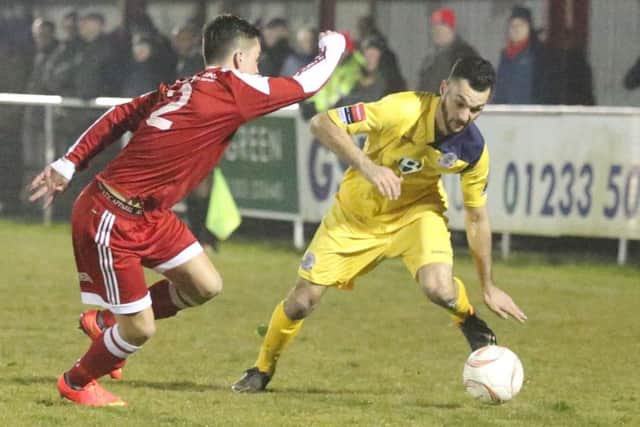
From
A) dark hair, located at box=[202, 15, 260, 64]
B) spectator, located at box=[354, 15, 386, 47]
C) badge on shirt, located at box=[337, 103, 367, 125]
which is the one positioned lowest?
spectator, located at box=[354, 15, 386, 47]

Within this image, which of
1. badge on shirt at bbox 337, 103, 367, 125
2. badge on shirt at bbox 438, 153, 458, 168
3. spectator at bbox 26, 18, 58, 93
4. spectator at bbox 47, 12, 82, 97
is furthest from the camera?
spectator at bbox 26, 18, 58, 93

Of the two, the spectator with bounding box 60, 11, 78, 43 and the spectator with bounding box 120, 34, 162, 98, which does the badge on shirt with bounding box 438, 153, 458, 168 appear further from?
the spectator with bounding box 60, 11, 78, 43

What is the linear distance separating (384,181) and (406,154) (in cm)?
110

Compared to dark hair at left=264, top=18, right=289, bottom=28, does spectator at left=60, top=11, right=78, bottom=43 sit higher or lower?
lower

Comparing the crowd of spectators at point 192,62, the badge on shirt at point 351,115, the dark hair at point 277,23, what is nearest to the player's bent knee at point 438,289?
the badge on shirt at point 351,115

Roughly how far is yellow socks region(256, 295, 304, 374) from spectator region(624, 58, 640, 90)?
743cm

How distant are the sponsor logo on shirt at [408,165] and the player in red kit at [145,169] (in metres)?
0.72

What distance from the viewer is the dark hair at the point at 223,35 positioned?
7109 millimetres

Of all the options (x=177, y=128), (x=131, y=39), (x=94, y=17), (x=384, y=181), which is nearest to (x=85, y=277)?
(x=177, y=128)

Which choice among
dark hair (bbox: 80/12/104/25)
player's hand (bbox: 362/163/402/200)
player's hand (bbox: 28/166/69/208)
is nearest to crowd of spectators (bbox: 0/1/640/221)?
dark hair (bbox: 80/12/104/25)

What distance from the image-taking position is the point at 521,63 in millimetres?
15297

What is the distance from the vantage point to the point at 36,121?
17531 mm

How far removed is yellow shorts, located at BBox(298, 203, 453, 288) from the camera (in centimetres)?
791

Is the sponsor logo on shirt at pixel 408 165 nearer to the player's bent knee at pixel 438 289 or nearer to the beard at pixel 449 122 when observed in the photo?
the beard at pixel 449 122
